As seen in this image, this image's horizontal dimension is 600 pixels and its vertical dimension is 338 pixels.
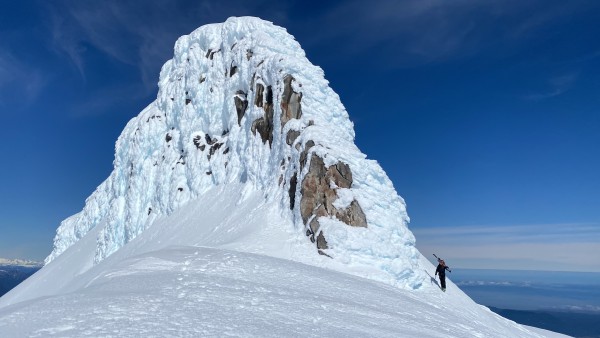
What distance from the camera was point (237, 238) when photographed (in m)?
25.5

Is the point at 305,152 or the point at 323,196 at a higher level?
the point at 305,152

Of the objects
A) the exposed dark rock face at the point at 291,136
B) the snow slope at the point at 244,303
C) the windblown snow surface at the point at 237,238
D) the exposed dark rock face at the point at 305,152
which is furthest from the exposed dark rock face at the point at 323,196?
the exposed dark rock face at the point at 291,136

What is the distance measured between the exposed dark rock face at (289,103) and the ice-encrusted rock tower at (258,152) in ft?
0.27

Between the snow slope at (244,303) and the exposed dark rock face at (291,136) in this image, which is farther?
the exposed dark rock face at (291,136)

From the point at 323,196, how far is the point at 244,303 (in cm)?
1358

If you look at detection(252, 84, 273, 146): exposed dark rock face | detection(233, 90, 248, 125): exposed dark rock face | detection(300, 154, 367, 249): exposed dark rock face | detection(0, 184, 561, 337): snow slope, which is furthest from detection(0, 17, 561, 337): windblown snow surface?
detection(252, 84, 273, 146): exposed dark rock face

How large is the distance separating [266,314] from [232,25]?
4031cm

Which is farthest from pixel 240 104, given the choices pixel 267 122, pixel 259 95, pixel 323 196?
pixel 323 196

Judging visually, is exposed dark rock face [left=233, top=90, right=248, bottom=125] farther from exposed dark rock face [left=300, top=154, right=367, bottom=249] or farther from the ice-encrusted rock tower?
exposed dark rock face [left=300, top=154, right=367, bottom=249]

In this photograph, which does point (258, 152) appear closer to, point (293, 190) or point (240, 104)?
point (240, 104)

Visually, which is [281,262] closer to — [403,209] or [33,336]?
[403,209]

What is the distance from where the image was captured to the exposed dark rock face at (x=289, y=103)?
31.4 m

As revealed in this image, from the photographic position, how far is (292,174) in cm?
2836

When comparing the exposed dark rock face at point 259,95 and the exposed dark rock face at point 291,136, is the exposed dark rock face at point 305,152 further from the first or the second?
the exposed dark rock face at point 259,95
